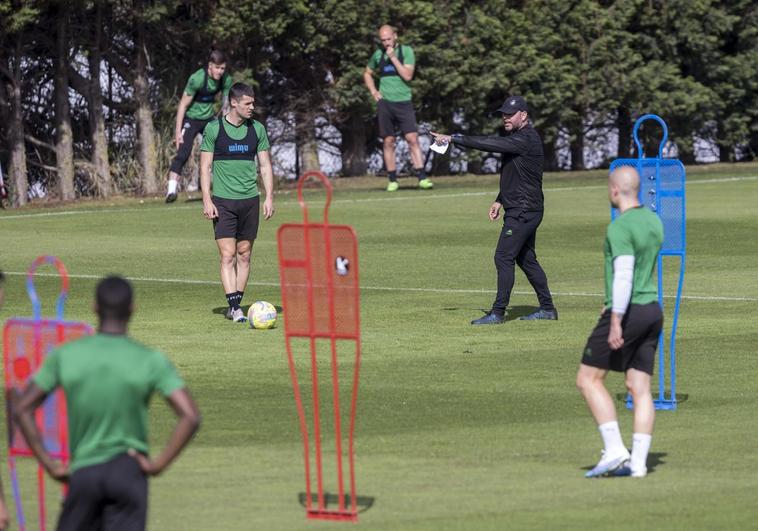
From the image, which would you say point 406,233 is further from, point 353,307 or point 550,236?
point 353,307

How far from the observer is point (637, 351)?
10203 mm

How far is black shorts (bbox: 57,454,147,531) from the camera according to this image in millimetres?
6523

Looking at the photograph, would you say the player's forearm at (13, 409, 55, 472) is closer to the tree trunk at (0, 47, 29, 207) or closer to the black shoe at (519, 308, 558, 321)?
the black shoe at (519, 308, 558, 321)

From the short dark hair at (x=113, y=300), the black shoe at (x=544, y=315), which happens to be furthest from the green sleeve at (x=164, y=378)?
the black shoe at (x=544, y=315)

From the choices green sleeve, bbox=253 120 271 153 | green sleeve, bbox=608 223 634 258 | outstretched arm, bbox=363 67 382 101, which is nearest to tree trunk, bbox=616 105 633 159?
outstretched arm, bbox=363 67 382 101

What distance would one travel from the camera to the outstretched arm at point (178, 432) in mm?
6527

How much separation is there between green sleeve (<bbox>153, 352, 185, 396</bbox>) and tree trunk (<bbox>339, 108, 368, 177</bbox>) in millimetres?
26031

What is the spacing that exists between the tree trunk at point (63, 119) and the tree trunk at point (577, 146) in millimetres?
10288

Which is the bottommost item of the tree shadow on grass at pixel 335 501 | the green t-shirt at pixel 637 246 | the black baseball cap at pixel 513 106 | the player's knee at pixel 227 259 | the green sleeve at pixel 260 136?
the tree shadow on grass at pixel 335 501

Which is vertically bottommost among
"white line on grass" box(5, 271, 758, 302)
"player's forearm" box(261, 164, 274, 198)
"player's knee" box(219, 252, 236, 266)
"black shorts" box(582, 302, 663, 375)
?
"white line on grass" box(5, 271, 758, 302)

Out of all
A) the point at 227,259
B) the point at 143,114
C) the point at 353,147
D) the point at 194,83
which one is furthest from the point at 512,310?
the point at 353,147

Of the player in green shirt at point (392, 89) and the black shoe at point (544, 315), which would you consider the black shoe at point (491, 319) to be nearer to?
the black shoe at point (544, 315)

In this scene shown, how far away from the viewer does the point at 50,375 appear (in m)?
6.53

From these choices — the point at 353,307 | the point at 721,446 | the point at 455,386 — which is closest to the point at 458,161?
the point at 455,386
